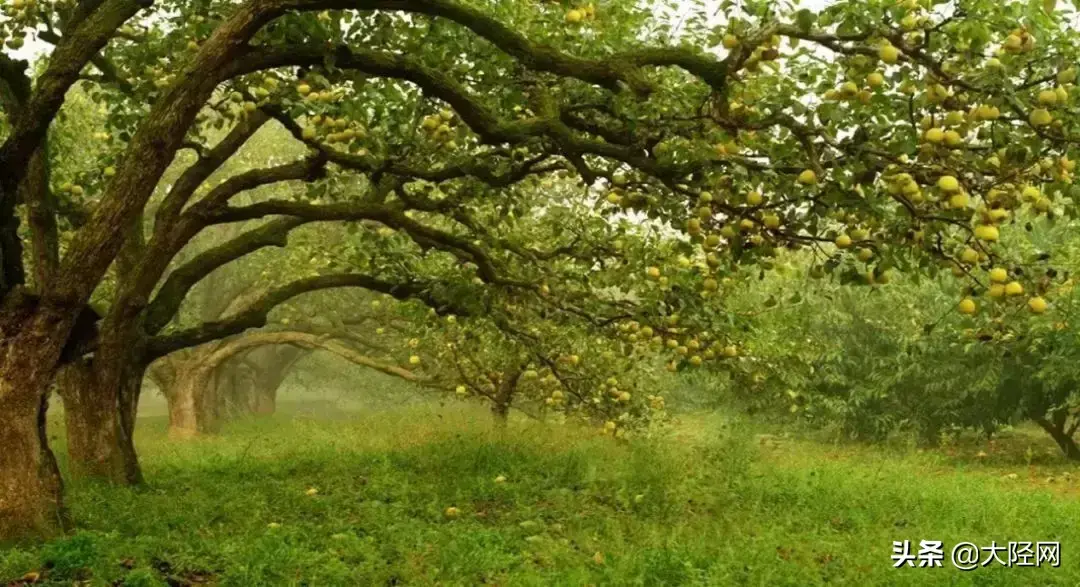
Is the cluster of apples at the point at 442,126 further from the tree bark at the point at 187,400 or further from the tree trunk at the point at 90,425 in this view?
the tree bark at the point at 187,400

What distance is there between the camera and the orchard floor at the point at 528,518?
7246 mm

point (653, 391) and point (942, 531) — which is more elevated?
point (653, 391)

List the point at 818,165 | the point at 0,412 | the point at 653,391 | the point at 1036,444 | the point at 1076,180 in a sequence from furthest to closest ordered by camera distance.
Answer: the point at 1036,444
the point at 653,391
the point at 0,412
the point at 1076,180
the point at 818,165

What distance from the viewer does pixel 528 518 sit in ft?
33.3

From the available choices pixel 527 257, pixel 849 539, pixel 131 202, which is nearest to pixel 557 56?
pixel 131 202

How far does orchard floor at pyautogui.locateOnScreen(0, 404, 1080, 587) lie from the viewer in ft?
23.8

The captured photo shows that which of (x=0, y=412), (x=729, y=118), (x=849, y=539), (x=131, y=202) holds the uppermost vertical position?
(x=729, y=118)

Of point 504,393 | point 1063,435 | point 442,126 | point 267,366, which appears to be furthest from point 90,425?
point 267,366

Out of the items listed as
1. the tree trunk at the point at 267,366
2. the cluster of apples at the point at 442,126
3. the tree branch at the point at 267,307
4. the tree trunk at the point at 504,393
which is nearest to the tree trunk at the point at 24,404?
the tree branch at the point at 267,307

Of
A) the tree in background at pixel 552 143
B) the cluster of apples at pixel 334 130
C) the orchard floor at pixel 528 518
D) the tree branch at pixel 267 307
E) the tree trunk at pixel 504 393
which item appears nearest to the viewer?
the tree in background at pixel 552 143

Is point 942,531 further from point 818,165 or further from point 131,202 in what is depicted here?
point 131,202

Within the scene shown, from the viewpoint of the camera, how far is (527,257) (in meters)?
11.6

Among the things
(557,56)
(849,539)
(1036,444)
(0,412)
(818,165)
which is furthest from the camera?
(1036,444)

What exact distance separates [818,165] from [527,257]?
6.30 m
